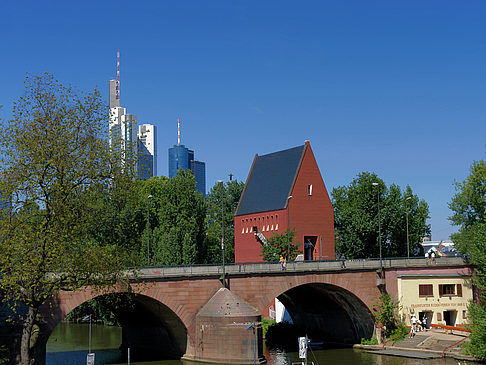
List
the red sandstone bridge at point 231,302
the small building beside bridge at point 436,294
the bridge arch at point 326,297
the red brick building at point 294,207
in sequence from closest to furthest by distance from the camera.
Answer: the red sandstone bridge at point 231,302, the bridge arch at point 326,297, the small building beside bridge at point 436,294, the red brick building at point 294,207

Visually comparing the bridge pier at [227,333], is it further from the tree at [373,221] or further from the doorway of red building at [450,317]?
the tree at [373,221]

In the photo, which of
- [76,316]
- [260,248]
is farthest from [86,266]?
[76,316]

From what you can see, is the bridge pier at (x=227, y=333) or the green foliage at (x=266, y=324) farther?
the green foliage at (x=266, y=324)

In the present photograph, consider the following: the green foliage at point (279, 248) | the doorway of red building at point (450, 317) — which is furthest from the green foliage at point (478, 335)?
the green foliage at point (279, 248)

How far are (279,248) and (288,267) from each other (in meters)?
16.4

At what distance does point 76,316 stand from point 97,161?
67377 mm

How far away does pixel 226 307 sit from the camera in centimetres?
4881

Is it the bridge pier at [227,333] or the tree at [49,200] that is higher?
the tree at [49,200]

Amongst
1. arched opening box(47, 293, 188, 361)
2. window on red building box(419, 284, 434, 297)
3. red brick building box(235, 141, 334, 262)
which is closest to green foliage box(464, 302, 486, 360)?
window on red building box(419, 284, 434, 297)

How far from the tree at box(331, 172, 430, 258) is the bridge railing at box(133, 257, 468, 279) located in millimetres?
21351

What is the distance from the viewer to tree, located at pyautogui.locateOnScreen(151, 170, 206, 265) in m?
83.7

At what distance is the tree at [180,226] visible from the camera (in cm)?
8369

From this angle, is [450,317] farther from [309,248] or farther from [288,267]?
[309,248]

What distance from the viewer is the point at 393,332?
2228 inches
